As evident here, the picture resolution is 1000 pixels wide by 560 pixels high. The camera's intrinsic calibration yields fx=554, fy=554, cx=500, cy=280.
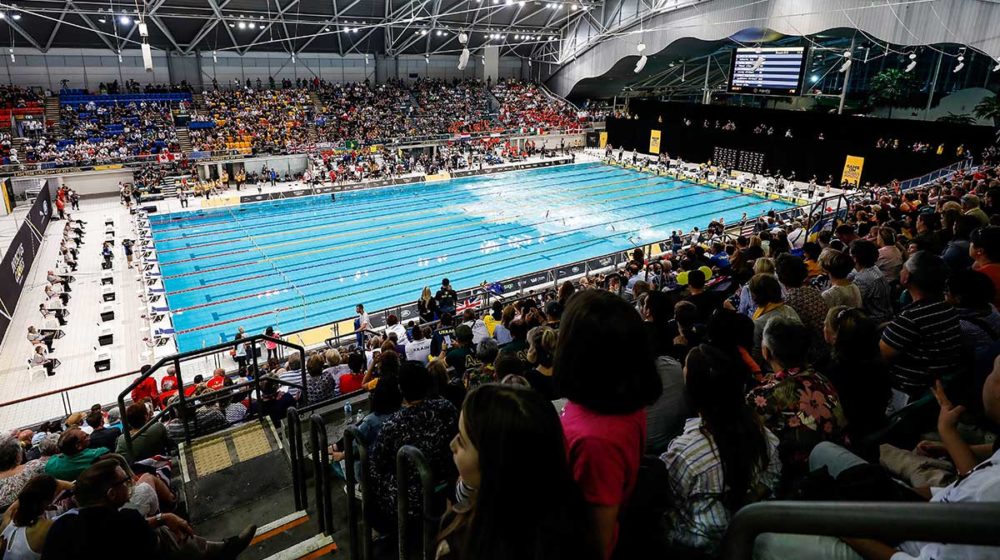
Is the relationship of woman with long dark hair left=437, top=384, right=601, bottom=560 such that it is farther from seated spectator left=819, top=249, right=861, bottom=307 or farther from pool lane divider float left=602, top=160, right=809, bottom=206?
pool lane divider float left=602, top=160, right=809, bottom=206

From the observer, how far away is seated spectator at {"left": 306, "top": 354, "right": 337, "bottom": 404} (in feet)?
19.1

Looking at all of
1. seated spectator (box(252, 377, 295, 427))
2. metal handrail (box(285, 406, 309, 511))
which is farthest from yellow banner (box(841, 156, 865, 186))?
metal handrail (box(285, 406, 309, 511))

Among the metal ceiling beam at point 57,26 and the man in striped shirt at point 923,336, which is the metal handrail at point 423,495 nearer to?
the man in striped shirt at point 923,336

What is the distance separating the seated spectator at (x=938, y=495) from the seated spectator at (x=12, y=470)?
15.3ft

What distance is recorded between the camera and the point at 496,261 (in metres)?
18.3

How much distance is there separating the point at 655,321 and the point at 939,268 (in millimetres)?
1622

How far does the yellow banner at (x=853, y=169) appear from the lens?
2446cm

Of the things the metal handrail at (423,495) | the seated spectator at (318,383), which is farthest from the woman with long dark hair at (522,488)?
the seated spectator at (318,383)

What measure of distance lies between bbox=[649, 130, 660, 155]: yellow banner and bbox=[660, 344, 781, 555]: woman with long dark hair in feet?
115

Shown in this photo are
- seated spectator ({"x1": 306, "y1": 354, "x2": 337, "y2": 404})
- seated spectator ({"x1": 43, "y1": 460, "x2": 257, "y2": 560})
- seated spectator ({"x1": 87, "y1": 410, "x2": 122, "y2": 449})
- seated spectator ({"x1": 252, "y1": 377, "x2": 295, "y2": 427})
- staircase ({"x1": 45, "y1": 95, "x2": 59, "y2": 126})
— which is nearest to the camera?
seated spectator ({"x1": 43, "y1": 460, "x2": 257, "y2": 560})

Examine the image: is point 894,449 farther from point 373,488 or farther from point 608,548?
point 373,488

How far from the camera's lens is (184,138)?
28.3 m

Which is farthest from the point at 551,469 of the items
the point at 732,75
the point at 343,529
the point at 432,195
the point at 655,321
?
the point at 732,75

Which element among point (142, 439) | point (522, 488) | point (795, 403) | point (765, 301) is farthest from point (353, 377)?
point (522, 488)
